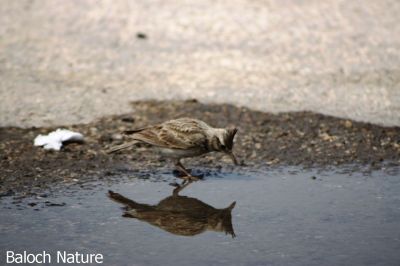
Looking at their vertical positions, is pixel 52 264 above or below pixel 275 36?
below

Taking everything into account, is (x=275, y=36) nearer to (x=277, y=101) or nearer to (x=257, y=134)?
(x=277, y=101)

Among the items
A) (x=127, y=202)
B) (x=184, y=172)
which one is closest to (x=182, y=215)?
(x=127, y=202)

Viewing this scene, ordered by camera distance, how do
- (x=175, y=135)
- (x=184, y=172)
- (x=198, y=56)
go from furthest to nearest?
(x=198, y=56) → (x=175, y=135) → (x=184, y=172)

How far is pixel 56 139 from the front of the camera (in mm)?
8656

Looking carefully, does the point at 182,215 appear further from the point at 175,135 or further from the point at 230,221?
the point at 175,135

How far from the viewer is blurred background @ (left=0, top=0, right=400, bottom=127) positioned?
33.8ft

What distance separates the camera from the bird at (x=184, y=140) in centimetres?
798

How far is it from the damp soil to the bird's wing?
1.10ft

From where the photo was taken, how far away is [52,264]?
568 centimetres

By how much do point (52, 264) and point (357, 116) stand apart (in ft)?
17.5

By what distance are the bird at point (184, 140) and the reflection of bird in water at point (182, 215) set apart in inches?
31.2

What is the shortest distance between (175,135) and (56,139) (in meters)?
1.45

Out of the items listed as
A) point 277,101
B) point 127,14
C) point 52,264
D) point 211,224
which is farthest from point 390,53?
point 52,264

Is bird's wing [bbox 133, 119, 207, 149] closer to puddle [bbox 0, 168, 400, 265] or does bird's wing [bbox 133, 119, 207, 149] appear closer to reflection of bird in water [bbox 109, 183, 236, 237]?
puddle [bbox 0, 168, 400, 265]
